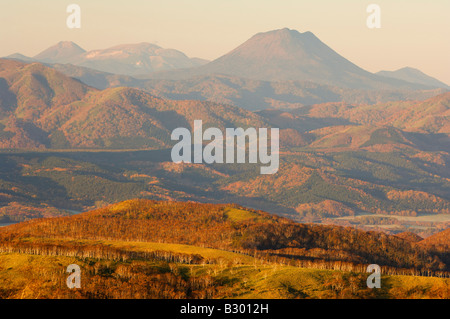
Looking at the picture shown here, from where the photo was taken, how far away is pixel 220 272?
19800cm

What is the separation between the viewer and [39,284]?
582 ft

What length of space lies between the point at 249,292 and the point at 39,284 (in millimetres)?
46067

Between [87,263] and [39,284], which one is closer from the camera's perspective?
[39,284]

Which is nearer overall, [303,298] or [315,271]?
[303,298]
